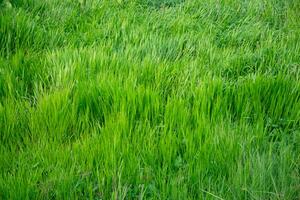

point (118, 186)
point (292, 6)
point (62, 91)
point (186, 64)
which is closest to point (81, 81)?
point (62, 91)

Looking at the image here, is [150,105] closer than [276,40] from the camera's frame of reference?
Yes

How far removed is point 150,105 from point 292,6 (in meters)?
2.14

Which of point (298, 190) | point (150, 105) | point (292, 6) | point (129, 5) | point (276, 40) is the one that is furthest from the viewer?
point (129, 5)

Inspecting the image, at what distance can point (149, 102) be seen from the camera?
302 cm

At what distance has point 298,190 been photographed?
233 cm

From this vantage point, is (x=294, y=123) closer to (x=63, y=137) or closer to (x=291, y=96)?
(x=291, y=96)

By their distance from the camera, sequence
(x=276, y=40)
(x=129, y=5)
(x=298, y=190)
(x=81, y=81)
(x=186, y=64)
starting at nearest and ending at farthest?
(x=298, y=190) < (x=81, y=81) < (x=186, y=64) < (x=276, y=40) < (x=129, y=5)

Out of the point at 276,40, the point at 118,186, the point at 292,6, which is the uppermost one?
the point at 292,6

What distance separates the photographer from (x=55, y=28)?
4207 mm

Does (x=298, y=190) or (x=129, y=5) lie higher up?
(x=129, y=5)

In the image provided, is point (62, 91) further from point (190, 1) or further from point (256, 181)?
point (190, 1)

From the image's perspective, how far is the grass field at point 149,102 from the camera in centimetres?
242

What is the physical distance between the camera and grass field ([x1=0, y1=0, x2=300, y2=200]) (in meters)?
2.42

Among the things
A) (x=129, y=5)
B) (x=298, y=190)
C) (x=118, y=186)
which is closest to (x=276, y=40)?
(x=129, y=5)
